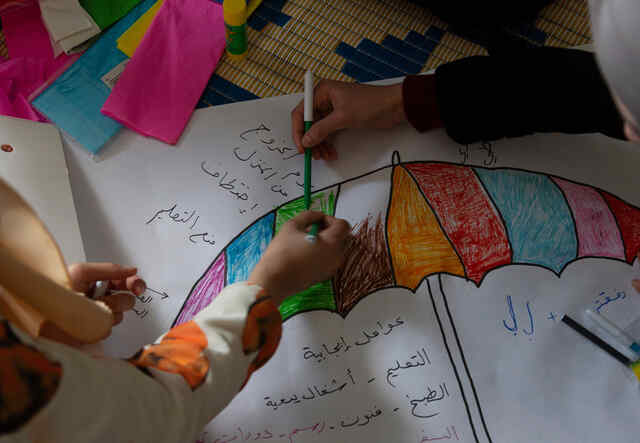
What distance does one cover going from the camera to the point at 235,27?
26.7 inches

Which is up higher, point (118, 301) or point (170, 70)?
point (170, 70)

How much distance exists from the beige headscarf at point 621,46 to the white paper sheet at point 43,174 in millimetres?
586

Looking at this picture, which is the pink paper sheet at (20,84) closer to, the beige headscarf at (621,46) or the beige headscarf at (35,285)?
the beige headscarf at (35,285)

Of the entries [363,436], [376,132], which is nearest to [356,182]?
[376,132]

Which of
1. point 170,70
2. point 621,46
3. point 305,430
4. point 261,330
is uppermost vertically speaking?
point 621,46

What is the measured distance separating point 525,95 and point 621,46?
0.89ft

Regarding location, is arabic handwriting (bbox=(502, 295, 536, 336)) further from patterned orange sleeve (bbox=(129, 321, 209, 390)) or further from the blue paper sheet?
the blue paper sheet

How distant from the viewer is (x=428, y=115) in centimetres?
65

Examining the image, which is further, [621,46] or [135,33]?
Result: [135,33]

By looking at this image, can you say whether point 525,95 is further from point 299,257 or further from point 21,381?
point 21,381

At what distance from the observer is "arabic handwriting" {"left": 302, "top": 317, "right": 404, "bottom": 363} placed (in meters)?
0.56

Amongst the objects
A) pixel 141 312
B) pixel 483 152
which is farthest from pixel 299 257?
pixel 483 152

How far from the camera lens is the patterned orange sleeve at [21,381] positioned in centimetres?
30

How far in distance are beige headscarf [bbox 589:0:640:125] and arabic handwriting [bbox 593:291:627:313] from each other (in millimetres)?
290
